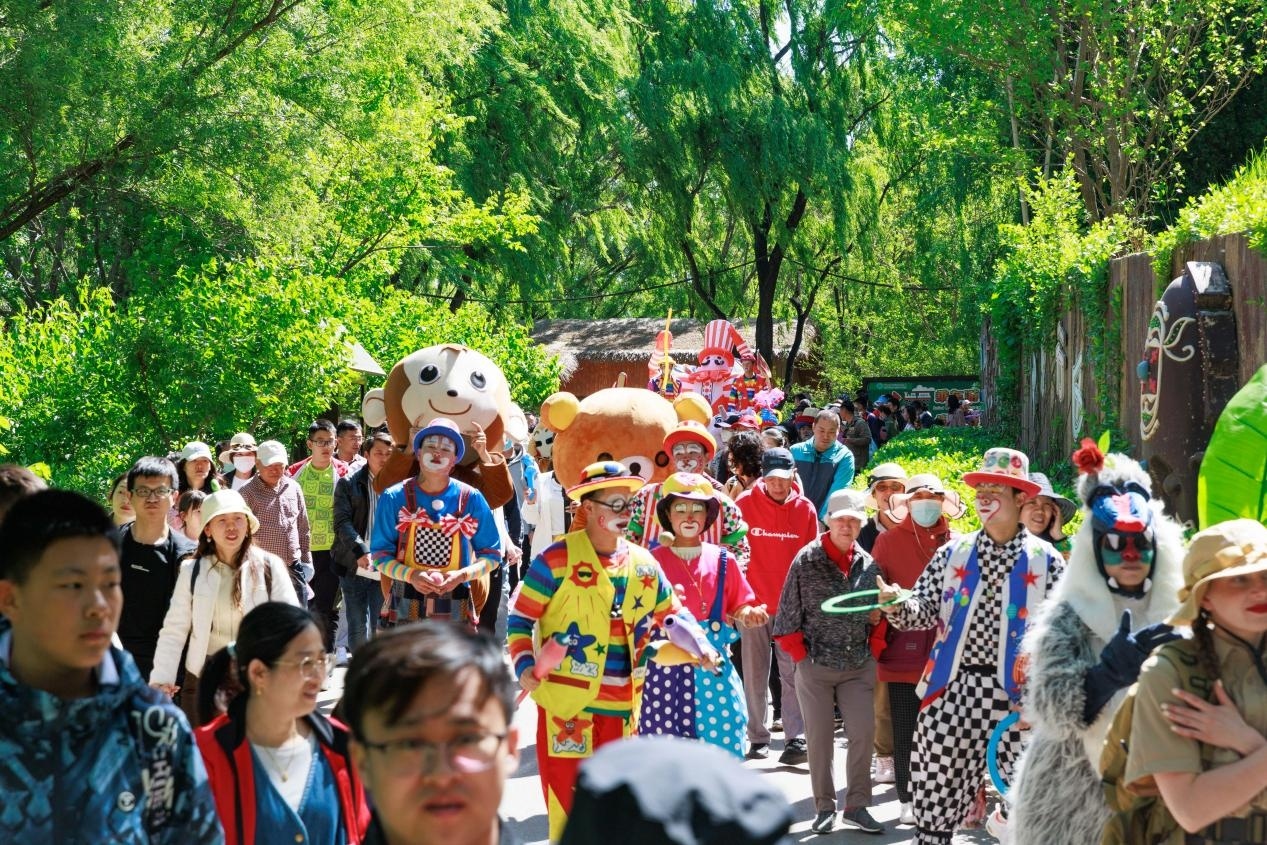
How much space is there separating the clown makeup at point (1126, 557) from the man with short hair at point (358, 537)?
6.57 meters

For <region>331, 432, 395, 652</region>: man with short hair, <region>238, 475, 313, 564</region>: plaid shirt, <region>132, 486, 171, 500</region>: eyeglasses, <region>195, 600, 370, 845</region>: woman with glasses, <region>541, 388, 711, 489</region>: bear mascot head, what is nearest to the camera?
<region>195, 600, 370, 845</region>: woman with glasses

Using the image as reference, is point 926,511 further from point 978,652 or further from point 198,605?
point 198,605

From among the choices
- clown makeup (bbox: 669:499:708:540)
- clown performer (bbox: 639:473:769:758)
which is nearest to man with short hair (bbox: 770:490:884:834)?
clown performer (bbox: 639:473:769:758)

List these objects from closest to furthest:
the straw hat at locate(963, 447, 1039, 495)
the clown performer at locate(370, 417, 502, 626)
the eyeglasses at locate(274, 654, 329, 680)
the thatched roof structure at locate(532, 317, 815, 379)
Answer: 1. the eyeglasses at locate(274, 654, 329, 680)
2. the straw hat at locate(963, 447, 1039, 495)
3. the clown performer at locate(370, 417, 502, 626)
4. the thatched roof structure at locate(532, 317, 815, 379)

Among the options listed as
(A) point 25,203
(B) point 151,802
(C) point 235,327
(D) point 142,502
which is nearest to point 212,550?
(D) point 142,502

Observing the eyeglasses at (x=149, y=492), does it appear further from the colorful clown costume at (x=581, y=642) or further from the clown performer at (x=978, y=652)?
the clown performer at (x=978, y=652)

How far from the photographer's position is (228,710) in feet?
13.8

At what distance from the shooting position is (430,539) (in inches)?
328

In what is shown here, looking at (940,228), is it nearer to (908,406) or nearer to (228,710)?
(908,406)

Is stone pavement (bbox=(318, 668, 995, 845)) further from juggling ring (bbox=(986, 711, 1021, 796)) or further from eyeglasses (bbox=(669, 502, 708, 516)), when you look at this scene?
eyeglasses (bbox=(669, 502, 708, 516))

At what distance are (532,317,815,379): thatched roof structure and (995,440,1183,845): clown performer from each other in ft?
125

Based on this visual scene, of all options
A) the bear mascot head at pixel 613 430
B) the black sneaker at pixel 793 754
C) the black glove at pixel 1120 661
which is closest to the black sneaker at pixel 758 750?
the black sneaker at pixel 793 754

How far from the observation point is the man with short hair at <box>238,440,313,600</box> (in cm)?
1106

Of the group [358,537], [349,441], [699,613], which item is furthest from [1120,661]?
[349,441]
